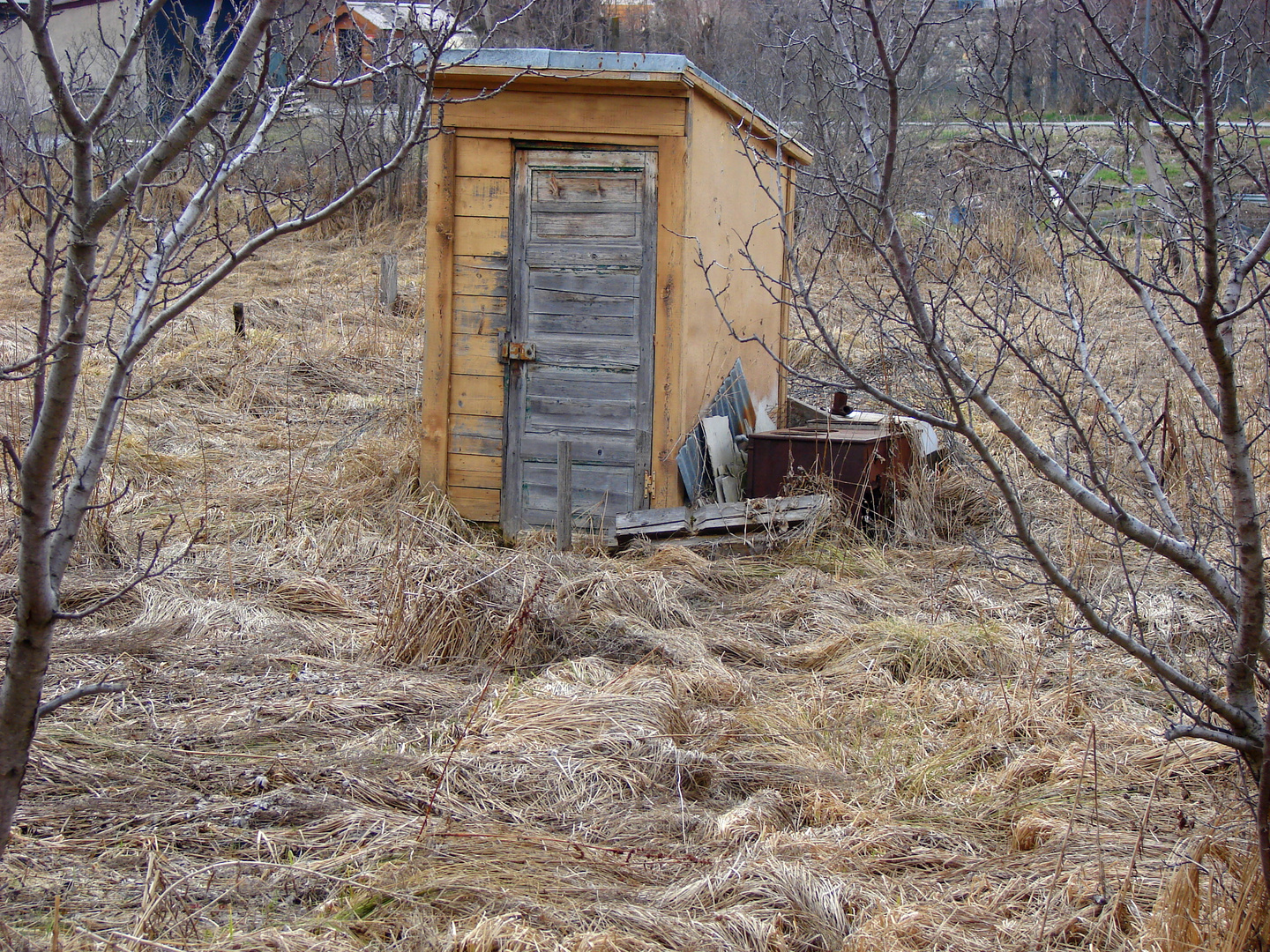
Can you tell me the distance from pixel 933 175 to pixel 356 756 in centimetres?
1248

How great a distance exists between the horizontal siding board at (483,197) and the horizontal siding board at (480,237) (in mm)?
38

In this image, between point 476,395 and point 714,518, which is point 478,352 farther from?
point 714,518

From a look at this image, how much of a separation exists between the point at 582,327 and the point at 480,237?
0.87m

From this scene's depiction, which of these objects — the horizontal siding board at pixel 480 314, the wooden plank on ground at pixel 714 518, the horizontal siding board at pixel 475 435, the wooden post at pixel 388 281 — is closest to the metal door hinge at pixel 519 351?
the horizontal siding board at pixel 480 314

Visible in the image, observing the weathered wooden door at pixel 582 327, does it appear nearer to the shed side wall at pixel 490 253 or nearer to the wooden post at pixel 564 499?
the shed side wall at pixel 490 253

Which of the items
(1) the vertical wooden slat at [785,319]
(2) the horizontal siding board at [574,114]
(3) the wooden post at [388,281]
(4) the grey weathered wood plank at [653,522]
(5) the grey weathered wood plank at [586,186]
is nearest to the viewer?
(4) the grey weathered wood plank at [653,522]

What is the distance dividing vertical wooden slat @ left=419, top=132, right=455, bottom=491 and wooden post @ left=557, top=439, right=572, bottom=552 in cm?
93

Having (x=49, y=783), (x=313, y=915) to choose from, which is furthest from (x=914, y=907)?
(x=49, y=783)

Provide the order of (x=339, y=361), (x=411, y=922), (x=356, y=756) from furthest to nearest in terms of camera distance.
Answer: (x=339, y=361) < (x=356, y=756) < (x=411, y=922)

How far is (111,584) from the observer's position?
5418 mm

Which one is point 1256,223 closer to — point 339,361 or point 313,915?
point 339,361

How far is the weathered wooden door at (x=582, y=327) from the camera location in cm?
656

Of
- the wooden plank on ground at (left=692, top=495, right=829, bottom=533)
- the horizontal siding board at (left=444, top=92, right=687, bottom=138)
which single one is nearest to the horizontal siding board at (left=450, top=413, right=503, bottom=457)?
the wooden plank on ground at (left=692, top=495, right=829, bottom=533)

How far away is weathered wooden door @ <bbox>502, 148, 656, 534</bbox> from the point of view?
6.56 meters
